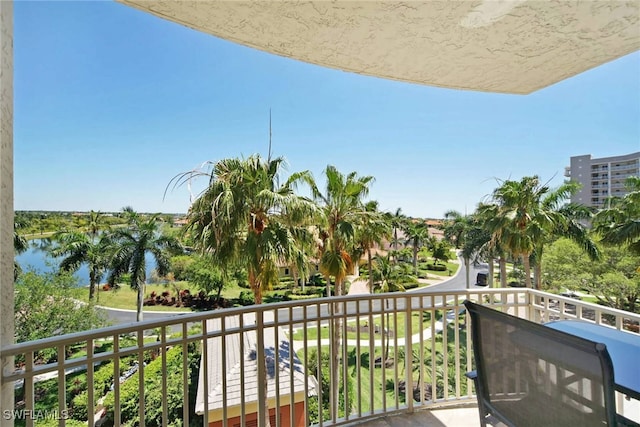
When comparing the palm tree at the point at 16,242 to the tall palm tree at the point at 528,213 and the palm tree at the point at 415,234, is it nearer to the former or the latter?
the tall palm tree at the point at 528,213

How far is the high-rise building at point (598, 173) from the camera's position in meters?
18.1

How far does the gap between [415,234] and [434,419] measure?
2462cm

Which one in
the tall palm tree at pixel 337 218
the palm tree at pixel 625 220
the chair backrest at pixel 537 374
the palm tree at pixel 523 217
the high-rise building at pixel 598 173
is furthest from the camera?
the high-rise building at pixel 598 173

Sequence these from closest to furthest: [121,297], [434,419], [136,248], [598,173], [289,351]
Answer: [289,351] → [434,419] → [136,248] → [121,297] → [598,173]

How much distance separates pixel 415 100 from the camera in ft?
21.3

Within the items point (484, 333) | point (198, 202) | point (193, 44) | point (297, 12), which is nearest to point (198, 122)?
point (193, 44)

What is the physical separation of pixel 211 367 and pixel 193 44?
7.47m

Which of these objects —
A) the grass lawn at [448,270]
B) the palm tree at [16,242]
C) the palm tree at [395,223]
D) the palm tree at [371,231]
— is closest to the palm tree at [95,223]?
the palm tree at [16,242]

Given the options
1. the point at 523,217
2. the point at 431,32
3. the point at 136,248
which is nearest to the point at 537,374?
the point at 431,32

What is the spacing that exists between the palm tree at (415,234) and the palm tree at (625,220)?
1350cm

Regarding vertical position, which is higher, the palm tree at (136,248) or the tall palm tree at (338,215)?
the tall palm tree at (338,215)

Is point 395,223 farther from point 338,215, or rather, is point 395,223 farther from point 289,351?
point 289,351

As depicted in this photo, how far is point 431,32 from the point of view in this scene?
5.59 ft

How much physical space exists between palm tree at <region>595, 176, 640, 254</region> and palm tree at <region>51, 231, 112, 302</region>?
2191cm
